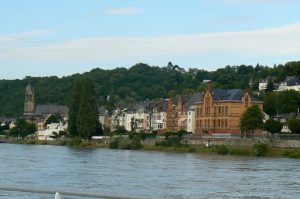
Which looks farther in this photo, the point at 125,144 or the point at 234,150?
the point at 125,144

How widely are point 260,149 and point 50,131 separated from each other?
3414 inches

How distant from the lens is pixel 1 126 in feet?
647

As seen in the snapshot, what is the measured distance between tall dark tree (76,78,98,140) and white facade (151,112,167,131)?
24417mm

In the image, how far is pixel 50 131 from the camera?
158500 millimetres

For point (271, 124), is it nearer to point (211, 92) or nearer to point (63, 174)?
point (211, 92)

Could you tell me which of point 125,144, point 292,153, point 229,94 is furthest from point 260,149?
point 229,94

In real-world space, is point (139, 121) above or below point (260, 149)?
above

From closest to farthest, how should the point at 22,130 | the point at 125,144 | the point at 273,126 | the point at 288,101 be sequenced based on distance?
the point at 273,126, the point at 125,144, the point at 288,101, the point at 22,130

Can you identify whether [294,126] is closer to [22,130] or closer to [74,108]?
[74,108]

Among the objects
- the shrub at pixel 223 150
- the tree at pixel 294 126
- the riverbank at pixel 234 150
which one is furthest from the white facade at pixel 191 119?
the shrub at pixel 223 150

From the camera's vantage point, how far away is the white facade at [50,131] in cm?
15300

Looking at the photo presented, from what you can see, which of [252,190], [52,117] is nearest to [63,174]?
[252,190]

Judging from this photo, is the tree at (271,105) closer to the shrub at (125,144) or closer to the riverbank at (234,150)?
the riverbank at (234,150)

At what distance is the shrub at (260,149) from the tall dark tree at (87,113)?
40.7 metres
